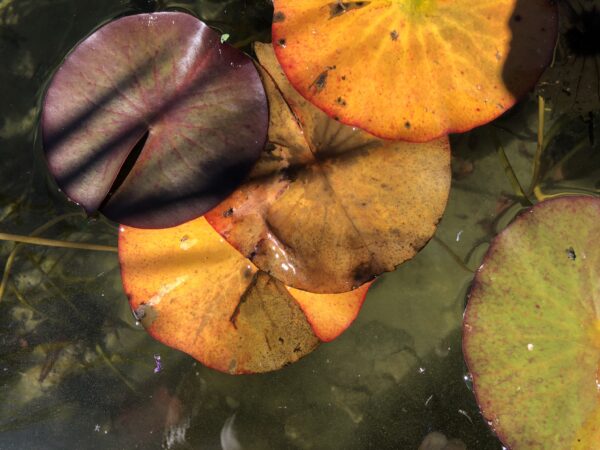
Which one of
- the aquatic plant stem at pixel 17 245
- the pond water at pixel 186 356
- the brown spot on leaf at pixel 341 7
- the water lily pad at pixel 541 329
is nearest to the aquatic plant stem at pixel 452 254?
the pond water at pixel 186 356

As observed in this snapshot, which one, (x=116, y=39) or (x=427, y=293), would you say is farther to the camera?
(x=427, y=293)

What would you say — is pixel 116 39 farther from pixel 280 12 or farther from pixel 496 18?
pixel 496 18

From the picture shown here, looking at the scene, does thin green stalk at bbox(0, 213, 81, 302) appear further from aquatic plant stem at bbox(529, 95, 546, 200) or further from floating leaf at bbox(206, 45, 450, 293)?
aquatic plant stem at bbox(529, 95, 546, 200)

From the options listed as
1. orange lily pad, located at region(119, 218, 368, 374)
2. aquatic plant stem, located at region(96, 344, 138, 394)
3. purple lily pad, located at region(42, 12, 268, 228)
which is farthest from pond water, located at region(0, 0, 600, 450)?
purple lily pad, located at region(42, 12, 268, 228)

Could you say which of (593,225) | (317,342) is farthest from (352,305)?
(593,225)

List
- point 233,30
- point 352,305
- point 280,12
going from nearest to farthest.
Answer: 1. point 280,12
2. point 352,305
3. point 233,30

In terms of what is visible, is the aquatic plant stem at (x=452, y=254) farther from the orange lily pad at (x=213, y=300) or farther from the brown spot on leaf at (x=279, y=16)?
the brown spot on leaf at (x=279, y=16)
